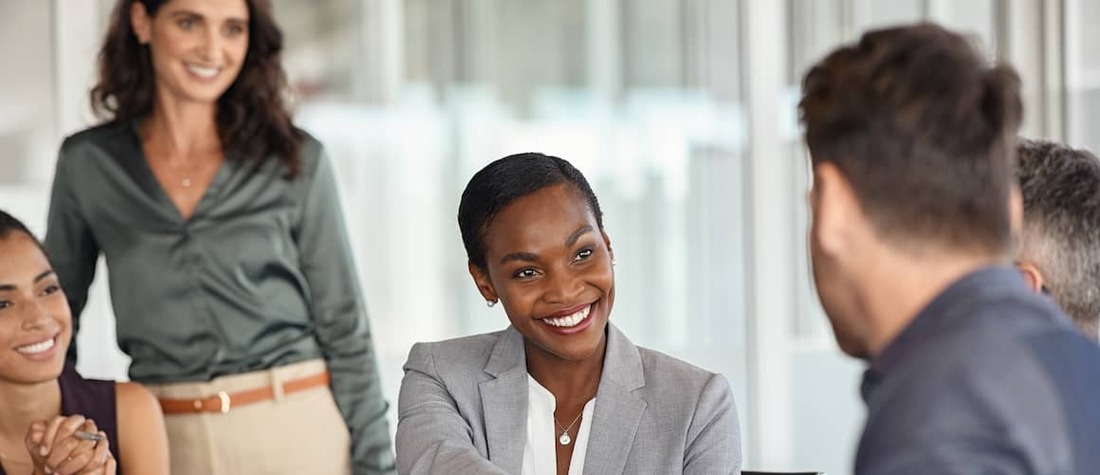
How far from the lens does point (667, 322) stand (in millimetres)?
4695

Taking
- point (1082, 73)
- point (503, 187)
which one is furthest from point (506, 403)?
point (1082, 73)

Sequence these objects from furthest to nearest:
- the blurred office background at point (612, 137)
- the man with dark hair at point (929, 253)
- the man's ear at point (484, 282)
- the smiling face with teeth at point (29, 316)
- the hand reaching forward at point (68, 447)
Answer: the blurred office background at point (612, 137), the smiling face with teeth at point (29, 316), the hand reaching forward at point (68, 447), the man's ear at point (484, 282), the man with dark hair at point (929, 253)

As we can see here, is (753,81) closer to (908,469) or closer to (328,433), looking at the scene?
(328,433)

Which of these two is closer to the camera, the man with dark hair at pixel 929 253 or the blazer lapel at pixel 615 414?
the man with dark hair at pixel 929 253

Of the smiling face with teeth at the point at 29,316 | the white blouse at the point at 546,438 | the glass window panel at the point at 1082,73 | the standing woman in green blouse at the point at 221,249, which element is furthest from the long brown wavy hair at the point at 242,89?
the glass window panel at the point at 1082,73

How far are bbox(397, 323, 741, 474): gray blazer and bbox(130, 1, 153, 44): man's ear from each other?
113 cm

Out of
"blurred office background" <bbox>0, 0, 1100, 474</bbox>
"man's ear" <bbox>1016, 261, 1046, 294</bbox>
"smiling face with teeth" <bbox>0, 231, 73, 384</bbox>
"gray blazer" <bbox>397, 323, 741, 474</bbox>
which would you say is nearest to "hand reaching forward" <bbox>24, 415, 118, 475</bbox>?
"smiling face with teeth" <bbox>0, 231, 73, 384</bbox>

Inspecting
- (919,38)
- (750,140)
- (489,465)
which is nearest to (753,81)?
(750,140)

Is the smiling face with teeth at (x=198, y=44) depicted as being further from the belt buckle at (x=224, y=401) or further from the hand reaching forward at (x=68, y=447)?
the hand reaching forward at (x=68, y=447)

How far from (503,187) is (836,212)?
108cm

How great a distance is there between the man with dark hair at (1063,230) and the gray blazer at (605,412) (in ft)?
1.75

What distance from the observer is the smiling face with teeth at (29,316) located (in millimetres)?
2584

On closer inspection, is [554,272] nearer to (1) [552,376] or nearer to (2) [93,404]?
(1) [552,376]

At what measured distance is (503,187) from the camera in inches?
87.7
